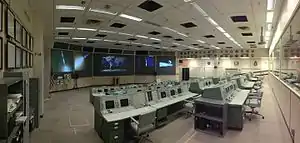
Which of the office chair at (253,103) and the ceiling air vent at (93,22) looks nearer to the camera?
the office chair at (253,103)

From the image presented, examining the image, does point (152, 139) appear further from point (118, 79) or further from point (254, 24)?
point (118, 79)

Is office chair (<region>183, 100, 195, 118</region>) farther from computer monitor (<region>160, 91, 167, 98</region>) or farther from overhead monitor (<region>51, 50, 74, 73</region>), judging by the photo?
overhead monitor (<region>51, 50, 74, 73</region>)

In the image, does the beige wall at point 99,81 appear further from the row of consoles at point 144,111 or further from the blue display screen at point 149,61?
the row of consoles at point 144,111

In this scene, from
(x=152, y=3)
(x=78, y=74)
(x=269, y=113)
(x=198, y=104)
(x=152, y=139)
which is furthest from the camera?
(x=78, y=74)

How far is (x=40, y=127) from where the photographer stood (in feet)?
17.8

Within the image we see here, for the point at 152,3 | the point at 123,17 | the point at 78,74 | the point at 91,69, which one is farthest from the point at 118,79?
the point at 152,3

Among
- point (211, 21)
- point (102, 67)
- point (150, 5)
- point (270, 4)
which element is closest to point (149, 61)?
point (102, 67)

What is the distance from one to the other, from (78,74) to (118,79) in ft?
13.2

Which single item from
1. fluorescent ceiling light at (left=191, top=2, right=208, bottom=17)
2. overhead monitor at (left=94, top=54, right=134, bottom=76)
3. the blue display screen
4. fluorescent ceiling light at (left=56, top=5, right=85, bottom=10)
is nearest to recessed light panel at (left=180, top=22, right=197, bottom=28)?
fluorescent ceiling light at (left=191, top=2, right=208, bottom=17)

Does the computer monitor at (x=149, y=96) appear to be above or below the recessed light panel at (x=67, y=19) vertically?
below

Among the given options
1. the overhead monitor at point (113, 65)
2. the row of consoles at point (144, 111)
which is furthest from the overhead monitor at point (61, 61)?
the row of consoles at point (144, 111)

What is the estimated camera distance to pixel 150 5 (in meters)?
5.56

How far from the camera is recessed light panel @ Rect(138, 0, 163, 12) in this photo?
5312mm

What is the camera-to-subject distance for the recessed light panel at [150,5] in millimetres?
5312
